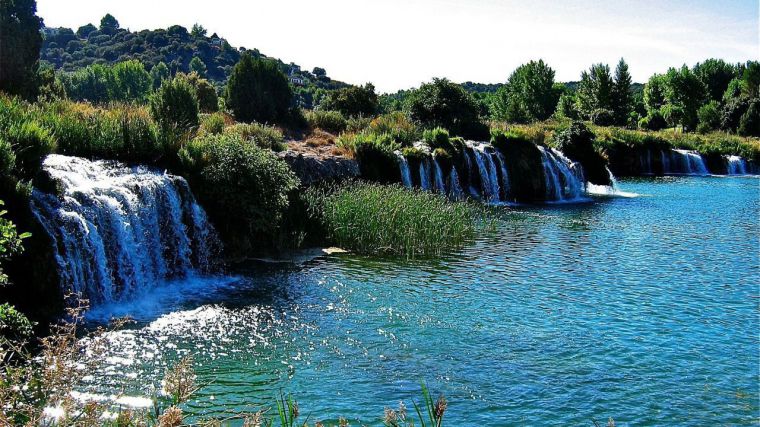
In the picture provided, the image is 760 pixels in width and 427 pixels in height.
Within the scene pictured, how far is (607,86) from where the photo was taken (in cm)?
8719

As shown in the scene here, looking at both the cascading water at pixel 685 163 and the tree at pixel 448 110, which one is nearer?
the tree at pixel 448 110

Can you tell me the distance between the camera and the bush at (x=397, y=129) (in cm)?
3247

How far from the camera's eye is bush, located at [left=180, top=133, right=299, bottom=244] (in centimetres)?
1872

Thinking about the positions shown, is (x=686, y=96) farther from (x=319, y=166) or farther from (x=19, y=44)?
(x=19, y=44)

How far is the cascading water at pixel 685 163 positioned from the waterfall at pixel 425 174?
34.0 meters

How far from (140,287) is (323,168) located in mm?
10660

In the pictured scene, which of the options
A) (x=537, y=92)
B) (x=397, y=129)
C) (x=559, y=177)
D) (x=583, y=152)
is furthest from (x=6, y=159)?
(x=537, y=92)

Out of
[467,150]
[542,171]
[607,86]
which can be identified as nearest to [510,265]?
[467,150]

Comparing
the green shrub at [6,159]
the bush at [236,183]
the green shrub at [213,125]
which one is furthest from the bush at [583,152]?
the green shrub at [6,159]

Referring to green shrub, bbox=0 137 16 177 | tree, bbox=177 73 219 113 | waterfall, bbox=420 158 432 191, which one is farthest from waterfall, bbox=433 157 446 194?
green shrub, bbox=0 137 16 177

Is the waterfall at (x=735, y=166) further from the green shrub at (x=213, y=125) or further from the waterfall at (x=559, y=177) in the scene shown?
the green shrub at (x=213, y=125)

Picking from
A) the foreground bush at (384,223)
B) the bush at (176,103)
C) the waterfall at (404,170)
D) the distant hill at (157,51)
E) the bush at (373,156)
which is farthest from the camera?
the distant hill at (157,51)

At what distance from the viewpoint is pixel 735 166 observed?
56.5 meters

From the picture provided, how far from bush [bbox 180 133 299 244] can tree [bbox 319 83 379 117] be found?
83.5 feet
